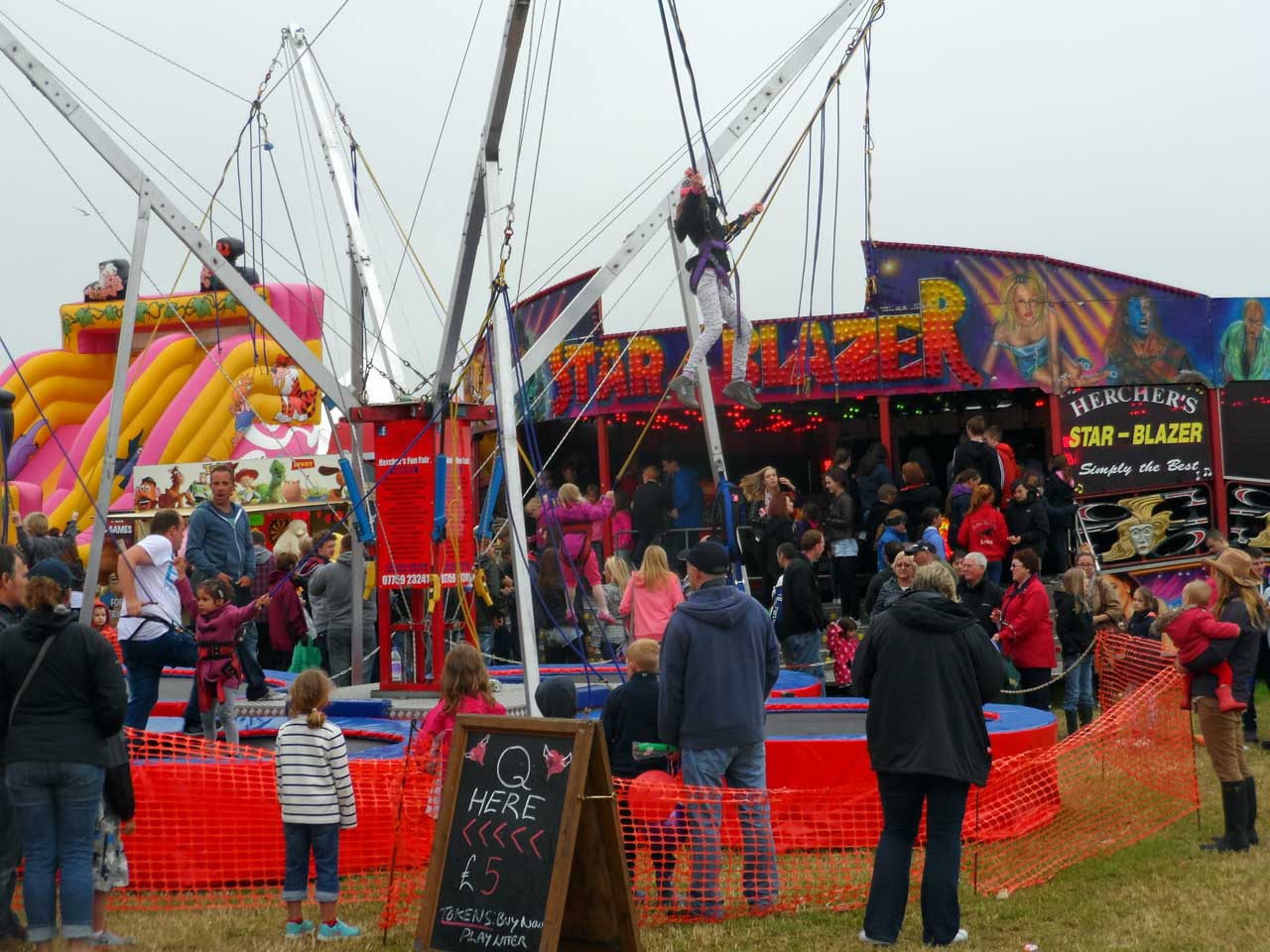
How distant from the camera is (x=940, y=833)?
613 cm

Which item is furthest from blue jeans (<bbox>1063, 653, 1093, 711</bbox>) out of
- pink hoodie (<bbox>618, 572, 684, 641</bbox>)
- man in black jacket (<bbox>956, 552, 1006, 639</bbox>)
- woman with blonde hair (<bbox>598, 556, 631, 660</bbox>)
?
woman with blonde hair (<bbox>598, 556, 631, 660</bbox>)

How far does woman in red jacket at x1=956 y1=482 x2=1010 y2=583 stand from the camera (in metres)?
14.2

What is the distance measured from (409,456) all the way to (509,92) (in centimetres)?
287

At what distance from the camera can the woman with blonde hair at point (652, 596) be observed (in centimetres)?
1075

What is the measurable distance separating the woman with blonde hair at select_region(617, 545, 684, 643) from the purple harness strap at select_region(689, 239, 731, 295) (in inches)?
78.5

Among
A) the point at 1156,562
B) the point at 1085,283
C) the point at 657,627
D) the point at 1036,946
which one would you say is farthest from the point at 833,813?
the point at 1085,283

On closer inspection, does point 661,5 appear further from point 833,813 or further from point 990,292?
point 990,292

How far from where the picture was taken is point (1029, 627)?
10.9m

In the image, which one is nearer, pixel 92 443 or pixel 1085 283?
pixel 1085 283

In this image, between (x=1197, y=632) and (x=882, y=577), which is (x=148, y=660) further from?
(x=1197, y=632)

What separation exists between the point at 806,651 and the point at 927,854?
6.58 meters

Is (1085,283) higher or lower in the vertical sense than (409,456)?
higher

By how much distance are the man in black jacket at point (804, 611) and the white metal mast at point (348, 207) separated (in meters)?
3.48

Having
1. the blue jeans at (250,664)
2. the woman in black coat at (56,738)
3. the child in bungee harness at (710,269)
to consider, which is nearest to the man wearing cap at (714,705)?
the woman in black coat at (56,738)
